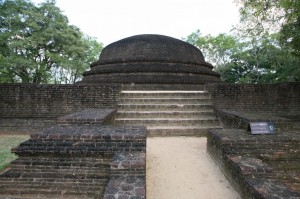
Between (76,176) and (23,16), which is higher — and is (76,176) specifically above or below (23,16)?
below

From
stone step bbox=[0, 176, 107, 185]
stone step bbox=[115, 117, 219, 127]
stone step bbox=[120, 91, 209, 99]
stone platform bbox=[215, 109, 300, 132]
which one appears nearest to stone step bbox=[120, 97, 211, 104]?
stone step bbox=[120, 91, 209, 99]

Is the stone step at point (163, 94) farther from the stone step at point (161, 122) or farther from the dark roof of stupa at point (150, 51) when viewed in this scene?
the dark roof of stupa at point (150, 51)

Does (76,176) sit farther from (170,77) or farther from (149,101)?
(170,77)

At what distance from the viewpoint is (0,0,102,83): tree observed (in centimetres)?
1180

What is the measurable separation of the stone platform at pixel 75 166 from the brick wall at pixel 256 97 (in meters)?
4.45

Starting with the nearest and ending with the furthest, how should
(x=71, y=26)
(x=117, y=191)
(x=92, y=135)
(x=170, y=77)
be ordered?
(x=117, y=191), (x=92, y=135), (x=170, y=77), (x=71, y=26)

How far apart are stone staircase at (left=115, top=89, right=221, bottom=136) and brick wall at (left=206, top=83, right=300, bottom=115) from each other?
1.41 feet

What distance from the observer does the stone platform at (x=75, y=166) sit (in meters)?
2.48

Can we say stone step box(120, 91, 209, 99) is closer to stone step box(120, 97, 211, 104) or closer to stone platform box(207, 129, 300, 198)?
stone step box(120, 97, 211, 104)

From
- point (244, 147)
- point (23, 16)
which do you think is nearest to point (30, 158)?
point (244, 147)

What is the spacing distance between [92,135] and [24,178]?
952 mm

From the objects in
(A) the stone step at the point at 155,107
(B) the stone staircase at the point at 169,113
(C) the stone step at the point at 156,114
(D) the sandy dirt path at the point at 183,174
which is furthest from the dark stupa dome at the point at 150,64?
(D) the sandy dirt path at the point at 183,174

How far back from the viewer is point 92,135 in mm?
3080

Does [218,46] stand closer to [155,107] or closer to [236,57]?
[236,57]
